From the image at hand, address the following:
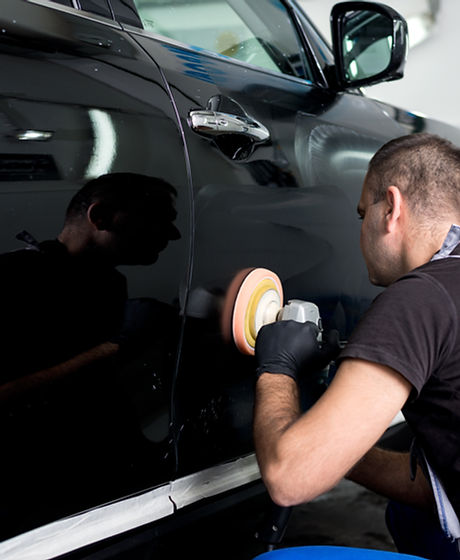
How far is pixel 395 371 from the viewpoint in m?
1.05

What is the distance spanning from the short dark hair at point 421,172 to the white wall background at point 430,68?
630cm

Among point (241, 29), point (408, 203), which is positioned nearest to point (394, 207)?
point (408, 203)

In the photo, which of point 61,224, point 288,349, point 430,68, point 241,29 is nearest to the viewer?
point 61,224

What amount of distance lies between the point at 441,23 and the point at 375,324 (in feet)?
26.0

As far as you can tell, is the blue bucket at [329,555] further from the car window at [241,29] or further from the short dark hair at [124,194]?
the car window at [241,29]

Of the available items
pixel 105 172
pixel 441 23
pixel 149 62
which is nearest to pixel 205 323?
pixel 105 172

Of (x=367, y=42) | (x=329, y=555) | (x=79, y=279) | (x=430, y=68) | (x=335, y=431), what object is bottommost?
(x=329, y=555)

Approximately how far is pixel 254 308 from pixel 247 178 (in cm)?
25

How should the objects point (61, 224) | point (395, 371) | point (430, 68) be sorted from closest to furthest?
point (61, 224), point (395, 371), point (430, 68)

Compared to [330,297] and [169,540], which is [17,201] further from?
[330,297]

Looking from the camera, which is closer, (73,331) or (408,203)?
(73,331)

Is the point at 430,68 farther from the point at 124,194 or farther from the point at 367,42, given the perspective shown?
the point at 124,194

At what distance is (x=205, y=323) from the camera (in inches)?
47.4

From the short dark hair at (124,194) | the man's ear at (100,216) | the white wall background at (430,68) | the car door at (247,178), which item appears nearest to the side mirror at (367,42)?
the car door at (247,178)
